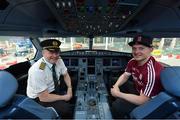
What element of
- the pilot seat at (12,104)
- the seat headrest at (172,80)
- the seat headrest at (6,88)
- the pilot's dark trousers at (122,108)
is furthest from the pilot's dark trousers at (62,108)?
the seat headrest at (172,80)

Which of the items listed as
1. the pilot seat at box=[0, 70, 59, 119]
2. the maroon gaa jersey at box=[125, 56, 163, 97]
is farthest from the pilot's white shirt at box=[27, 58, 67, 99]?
the maroon gaa jersey at box=[125, 56, 163, 97]

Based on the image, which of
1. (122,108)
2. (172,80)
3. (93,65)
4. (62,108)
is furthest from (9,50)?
(172,80)

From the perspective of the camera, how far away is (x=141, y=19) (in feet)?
9.62

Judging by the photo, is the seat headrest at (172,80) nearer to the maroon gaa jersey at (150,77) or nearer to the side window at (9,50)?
the maroon gaa jersey at (150,77)

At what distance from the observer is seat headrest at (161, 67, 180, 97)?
131cm

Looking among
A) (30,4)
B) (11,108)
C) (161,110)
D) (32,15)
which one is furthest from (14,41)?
(161,110)

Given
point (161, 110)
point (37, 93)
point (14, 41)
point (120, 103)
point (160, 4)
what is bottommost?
point (120, 103)

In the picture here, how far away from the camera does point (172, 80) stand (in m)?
1.34

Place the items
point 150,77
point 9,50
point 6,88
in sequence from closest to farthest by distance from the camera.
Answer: point 6,88
point 150,77
point 9,50

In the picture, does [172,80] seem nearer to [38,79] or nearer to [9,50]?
[38,79]

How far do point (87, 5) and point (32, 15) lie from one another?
2.83ft

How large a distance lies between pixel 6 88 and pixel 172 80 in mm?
1055

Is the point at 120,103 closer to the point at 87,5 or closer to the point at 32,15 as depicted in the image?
the point at 87,5

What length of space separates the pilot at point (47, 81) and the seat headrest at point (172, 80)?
126 cm
